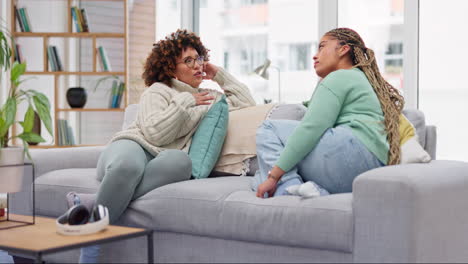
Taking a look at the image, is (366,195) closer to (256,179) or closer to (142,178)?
Result: (256,179)

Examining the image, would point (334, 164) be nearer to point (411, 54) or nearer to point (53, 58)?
point (411, 54)

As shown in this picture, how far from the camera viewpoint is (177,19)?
19.0 feet

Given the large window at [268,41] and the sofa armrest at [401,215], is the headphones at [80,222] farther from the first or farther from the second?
the large window at [268,41]

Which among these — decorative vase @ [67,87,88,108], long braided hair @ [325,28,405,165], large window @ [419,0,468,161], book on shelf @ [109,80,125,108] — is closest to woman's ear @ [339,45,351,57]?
long braided hair @ [325,28,405,165]

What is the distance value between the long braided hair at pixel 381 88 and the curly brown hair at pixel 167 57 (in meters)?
0.83

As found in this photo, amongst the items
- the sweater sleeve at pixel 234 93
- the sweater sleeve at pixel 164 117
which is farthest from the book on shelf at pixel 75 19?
the sweater sleeve at pixel 164 117

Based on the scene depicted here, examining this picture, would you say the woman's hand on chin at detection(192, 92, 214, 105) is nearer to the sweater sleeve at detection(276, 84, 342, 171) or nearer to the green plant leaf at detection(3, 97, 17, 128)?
the sweater sleeve at detection(276, 84, 342, 171)

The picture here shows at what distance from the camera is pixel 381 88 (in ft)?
7.67

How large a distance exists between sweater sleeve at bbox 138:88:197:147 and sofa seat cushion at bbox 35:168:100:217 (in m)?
0.32

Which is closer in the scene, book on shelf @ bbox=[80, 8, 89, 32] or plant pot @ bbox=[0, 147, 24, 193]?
plant pot @ bbox=[0, 147, 24, 193]

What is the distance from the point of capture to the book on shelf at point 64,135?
16.5 ft

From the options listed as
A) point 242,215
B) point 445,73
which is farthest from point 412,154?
point 445,73

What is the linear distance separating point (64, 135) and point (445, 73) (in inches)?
119

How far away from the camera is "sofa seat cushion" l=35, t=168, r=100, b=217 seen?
263 centimetres
